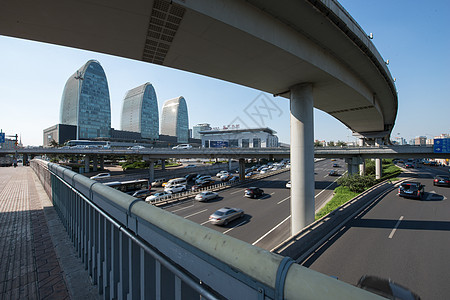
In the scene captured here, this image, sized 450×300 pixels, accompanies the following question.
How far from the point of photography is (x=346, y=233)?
34.3ft

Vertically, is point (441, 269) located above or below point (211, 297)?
below

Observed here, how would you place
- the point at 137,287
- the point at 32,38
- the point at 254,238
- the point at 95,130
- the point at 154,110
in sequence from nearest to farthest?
the point at 137,287 < the point at 32,38 < the point at 254,238 < the point at 95,130 < the point at 154,110

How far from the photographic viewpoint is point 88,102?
9850cm

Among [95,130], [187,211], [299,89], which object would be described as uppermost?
[95,130]

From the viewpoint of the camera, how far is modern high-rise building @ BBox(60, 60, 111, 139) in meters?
95.9

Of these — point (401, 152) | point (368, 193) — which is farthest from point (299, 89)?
point (401, 152)

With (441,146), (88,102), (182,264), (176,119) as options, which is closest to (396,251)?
(182,264)

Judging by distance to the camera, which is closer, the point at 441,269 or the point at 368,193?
the point at 441,269

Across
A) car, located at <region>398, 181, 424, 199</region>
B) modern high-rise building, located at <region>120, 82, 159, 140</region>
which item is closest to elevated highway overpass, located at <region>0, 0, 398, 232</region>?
car, located at <region>398, 181, 424, 199</region>

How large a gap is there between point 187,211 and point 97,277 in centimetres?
1551

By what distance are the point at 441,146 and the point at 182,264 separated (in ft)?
112

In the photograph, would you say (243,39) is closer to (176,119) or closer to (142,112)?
(142,112)

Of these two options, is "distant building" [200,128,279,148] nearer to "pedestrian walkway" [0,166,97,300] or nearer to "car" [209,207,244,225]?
"car" [209,207,244,225]

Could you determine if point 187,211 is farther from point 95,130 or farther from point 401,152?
point 95,130
